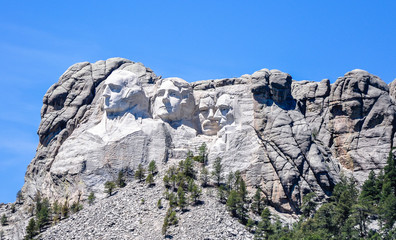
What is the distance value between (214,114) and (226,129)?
2.33 m

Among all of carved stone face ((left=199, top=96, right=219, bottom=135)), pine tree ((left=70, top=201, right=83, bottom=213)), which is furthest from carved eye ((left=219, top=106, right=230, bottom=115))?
pine tree ((left=70, top=201, right=83, bottom=213))

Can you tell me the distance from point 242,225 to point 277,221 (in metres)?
2.57

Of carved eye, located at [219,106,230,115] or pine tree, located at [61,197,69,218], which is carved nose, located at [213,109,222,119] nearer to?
carved eye, located at [219,106,230,115]

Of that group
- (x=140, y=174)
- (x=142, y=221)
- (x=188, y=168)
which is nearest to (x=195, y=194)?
(x=188, y=168)

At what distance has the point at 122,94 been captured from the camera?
269ft

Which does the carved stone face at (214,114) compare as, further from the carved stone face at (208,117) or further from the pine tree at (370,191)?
the pine tree at (370,191)

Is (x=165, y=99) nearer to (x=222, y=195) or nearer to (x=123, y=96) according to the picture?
(x=123, y=96)

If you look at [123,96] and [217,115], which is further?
[217,115]

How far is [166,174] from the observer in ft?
255

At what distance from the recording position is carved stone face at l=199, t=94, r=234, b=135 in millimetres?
82500

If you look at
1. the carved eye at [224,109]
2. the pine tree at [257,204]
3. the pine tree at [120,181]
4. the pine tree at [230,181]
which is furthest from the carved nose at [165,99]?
the pine tree at [257,204]

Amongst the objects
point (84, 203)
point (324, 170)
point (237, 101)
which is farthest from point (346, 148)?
point (84, 203)

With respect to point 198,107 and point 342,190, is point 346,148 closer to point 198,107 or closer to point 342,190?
point 342,190

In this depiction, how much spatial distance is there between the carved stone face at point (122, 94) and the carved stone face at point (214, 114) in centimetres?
486
